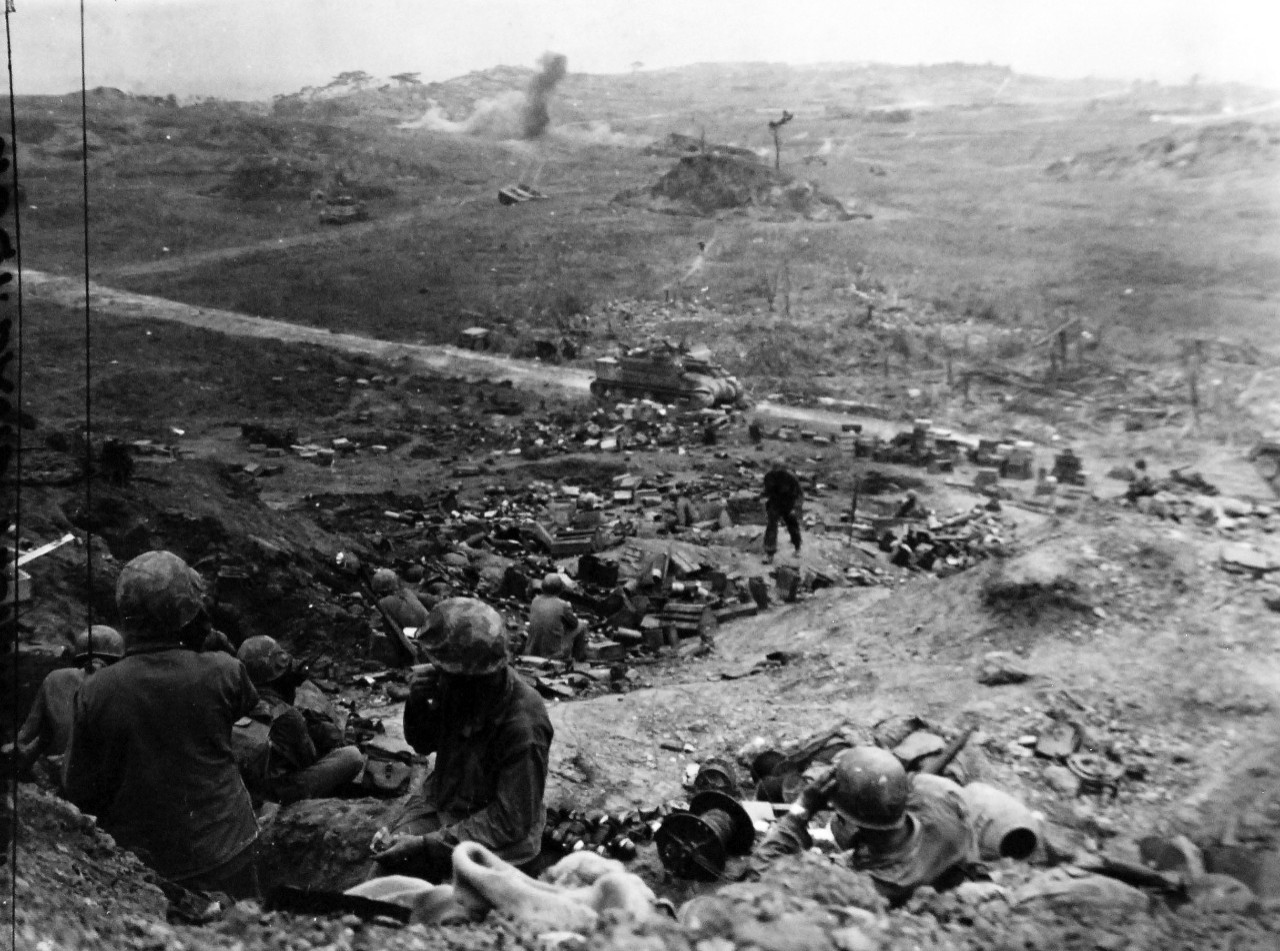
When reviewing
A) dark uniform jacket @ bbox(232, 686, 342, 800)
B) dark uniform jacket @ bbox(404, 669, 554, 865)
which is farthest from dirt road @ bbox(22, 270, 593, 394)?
dark uniform jacket @ bbox(404, 669, 554, 865)

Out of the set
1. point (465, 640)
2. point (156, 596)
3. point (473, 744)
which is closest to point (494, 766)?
point (473, 744)

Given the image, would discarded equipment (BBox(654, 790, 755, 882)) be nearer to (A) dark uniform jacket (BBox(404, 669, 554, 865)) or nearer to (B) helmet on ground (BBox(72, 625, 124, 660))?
(A) dark uniform jacket (BBox(404, 669, 554, 865))

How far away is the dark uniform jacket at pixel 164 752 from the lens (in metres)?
3.39

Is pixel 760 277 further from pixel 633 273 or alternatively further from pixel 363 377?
pixel 363 377

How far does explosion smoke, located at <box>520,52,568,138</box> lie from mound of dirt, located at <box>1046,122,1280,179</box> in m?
6.09

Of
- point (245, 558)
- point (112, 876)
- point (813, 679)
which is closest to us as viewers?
point (112, 876)

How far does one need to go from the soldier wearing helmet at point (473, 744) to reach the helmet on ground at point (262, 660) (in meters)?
1.51

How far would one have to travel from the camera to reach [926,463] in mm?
12461

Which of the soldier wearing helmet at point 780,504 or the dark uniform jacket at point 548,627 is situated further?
the soldier wearing helmet at point 780,504

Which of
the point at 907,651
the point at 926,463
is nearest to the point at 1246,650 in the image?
the point at 907,651

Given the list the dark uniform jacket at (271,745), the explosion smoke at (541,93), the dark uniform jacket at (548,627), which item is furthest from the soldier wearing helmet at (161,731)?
the explosion smoke at (541,93)

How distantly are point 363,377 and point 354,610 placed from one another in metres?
6.09

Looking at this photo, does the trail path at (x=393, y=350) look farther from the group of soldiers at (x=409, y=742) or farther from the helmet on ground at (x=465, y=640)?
the helmet on ground at (x=465, y=640)

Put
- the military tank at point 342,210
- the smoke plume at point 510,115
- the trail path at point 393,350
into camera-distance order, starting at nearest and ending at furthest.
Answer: the trail path at point 393,350 → the smoke plume at point 510,115 → the military tank at point 342,210
